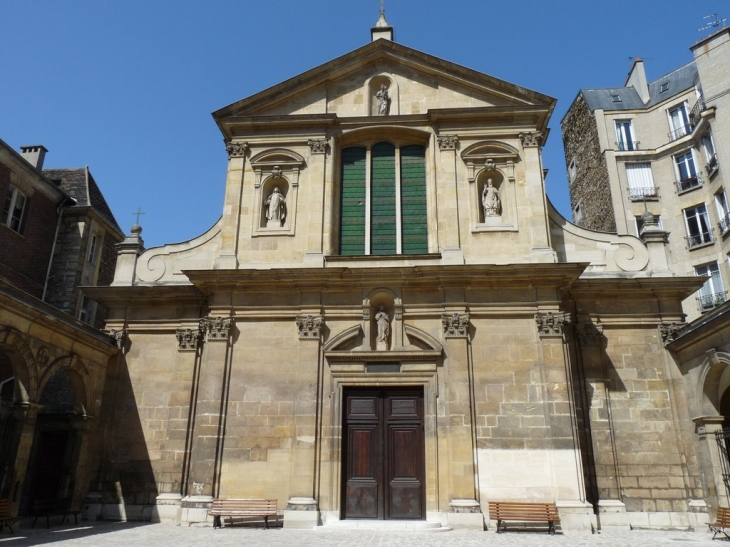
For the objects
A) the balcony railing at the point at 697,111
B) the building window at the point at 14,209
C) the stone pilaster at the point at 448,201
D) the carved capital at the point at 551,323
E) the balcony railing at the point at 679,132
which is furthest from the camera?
the balcony railing at the point at 679,132

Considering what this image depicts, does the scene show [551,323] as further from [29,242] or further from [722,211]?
[29,242]

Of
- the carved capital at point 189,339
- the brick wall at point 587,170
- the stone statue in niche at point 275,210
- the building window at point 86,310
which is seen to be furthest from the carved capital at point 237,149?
the brick wall at point 587,170

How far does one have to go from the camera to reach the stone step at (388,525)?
12656 mm

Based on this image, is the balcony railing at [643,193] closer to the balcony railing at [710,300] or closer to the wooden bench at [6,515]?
the balcony railing at [710,300]

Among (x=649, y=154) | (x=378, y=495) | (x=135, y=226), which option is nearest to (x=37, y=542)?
(x=378, y=495)

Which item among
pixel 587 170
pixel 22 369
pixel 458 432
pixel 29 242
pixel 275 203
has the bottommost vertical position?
pixel 458 432

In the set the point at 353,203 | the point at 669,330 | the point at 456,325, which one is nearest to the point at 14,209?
the point at 353,203

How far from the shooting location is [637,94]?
31.7 metres

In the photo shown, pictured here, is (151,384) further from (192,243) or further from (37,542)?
(37,542)

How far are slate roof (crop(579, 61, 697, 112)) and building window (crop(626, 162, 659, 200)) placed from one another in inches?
141

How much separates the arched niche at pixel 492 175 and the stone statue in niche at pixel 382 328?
364cm

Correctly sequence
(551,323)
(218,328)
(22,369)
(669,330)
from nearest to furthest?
(22,369)
(551,323)
(218,328)
(669,330)

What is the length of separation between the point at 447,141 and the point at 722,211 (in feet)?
51.8

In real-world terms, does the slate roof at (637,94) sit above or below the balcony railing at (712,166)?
above
